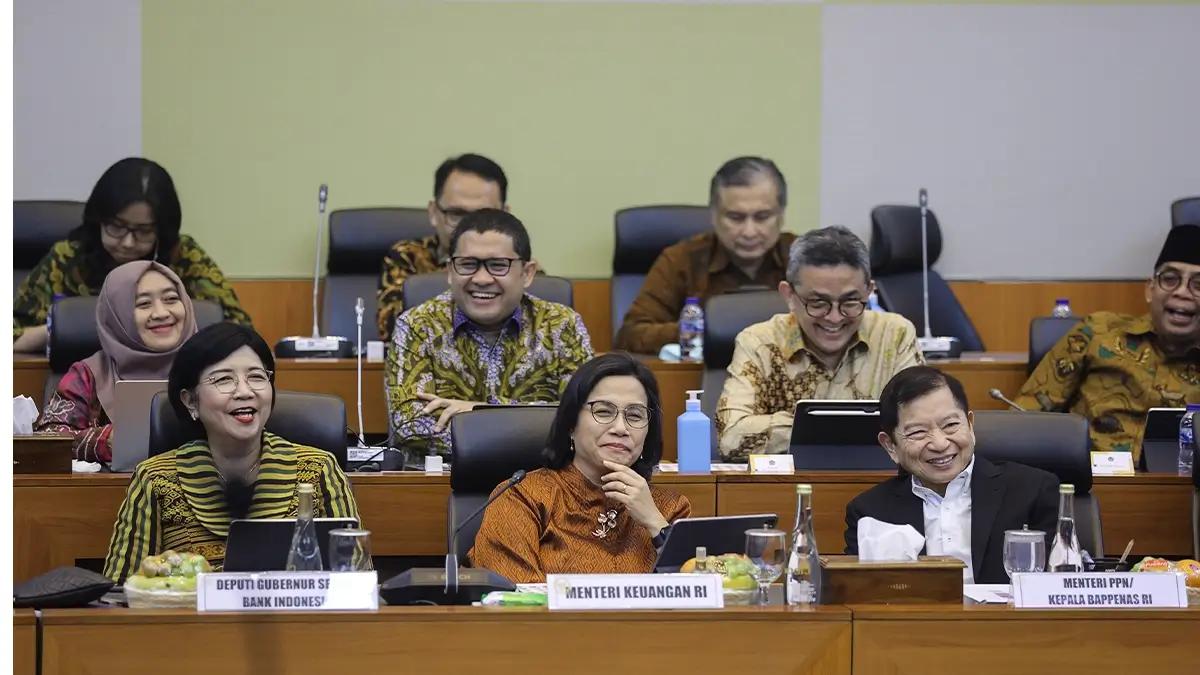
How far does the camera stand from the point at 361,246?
18.8ft

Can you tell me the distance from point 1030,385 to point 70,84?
12.0ft

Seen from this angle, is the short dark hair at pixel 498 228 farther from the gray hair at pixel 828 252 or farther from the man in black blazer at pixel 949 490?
the man in black blazer at pixel 949 490

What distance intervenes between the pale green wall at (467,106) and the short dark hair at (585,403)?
3.13 meters

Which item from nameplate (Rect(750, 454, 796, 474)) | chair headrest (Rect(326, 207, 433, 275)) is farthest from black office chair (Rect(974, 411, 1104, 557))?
chair headrest (Rect(326, 207, 433, 275))

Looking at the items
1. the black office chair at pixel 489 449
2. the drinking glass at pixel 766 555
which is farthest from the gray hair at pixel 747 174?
the drinking glass at pixel 766 555

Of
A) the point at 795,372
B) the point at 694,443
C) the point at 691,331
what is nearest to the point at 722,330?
the point at 795,372

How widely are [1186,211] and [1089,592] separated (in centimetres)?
376

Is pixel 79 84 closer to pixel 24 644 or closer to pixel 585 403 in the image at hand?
pixel 585 403

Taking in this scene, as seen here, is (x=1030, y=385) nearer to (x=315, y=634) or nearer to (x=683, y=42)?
(x=683, y=42)

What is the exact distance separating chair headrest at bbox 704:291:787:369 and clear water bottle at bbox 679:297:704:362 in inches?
20.6

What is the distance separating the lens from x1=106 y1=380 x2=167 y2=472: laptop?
3568 mm

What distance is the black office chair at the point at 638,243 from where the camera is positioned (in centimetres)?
567

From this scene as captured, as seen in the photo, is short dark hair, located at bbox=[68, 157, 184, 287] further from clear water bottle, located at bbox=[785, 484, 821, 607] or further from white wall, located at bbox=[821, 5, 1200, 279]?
clear water bottle, located at bbox=[785, 484, 821, 607]

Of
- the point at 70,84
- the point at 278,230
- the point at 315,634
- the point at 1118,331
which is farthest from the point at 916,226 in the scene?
the point at 315,634
